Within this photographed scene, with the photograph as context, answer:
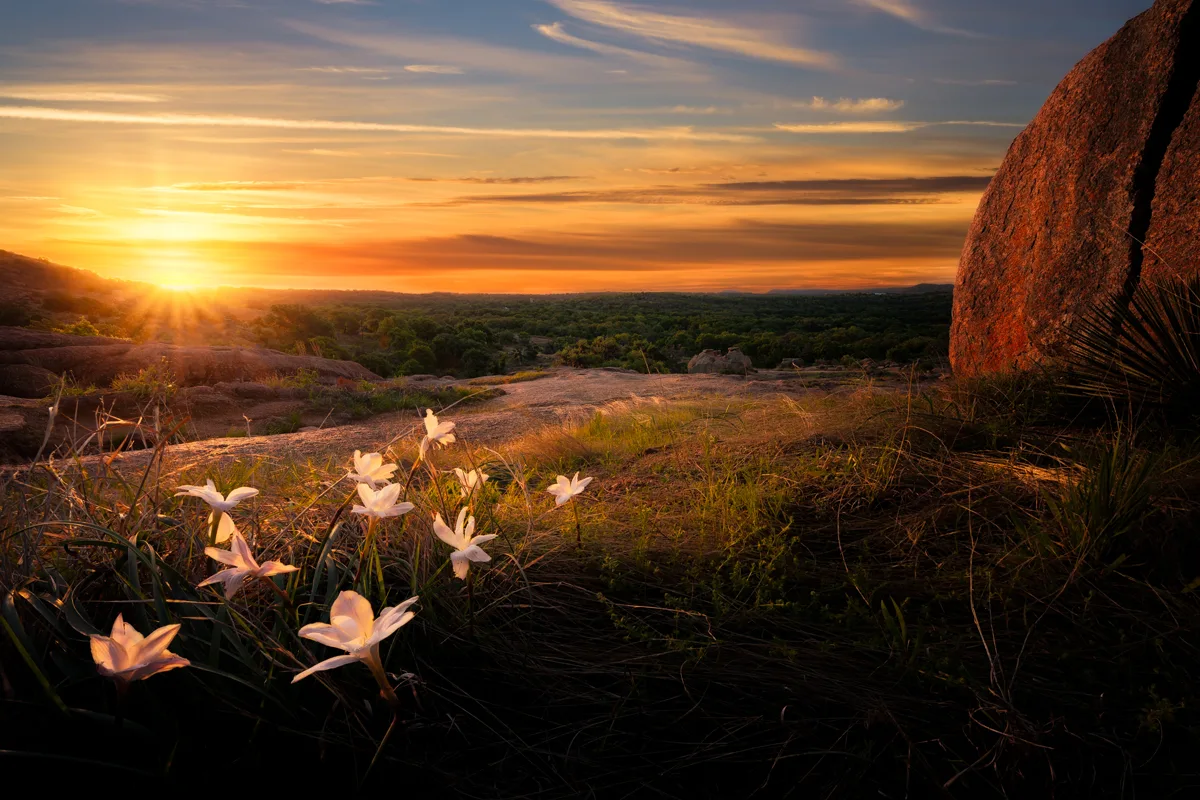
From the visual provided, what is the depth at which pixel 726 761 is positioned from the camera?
1.94 metres

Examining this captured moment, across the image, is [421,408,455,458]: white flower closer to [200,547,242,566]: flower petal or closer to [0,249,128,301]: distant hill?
[200,547,242,566]: flower petal

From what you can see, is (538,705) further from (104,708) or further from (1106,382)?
(1106,382)

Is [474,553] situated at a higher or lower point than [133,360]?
higher

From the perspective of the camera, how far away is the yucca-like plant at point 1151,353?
399 centimetres

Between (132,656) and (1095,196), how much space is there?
666 cm

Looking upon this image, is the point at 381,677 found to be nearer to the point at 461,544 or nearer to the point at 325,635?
the point at 325,635

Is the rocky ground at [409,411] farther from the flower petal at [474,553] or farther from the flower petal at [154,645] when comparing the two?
the flower petal at [154,645]

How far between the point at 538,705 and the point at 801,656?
0.85m

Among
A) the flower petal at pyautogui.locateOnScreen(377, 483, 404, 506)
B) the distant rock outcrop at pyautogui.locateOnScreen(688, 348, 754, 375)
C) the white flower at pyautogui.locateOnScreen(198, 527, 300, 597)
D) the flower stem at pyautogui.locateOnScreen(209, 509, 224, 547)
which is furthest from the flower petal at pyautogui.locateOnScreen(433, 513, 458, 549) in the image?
the distant rock outcrop at pyautogui.locateOnScreen(688, 348, 754, 375)

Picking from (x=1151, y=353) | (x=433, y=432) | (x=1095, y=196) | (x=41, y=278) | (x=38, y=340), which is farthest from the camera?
(x=41, y=278)

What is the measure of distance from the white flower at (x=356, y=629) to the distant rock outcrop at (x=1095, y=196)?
213 inches

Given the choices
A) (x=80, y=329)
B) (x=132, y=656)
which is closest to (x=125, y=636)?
(x=132, y=656)

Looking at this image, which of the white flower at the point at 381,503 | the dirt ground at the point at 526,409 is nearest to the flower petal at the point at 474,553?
the white flower at the point at 381,503

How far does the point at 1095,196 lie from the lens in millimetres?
5570
